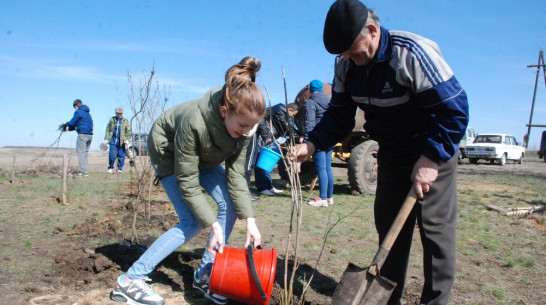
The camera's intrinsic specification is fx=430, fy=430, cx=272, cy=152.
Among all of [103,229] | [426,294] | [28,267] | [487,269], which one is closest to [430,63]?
[426,294]

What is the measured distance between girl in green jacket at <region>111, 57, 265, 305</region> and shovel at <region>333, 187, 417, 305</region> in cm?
59

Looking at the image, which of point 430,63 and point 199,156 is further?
point 199,156

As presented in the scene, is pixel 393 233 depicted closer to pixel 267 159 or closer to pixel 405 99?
pixel 405 99

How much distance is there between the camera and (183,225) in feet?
8.67

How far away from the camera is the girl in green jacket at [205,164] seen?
88.7 inches

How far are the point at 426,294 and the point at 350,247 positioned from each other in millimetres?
1658

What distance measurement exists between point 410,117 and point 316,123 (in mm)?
3651

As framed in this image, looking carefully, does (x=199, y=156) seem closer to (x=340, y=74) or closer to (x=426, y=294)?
(x=340, y=74)

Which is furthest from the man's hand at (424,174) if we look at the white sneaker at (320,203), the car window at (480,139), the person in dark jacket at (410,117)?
the car window at (480,139)

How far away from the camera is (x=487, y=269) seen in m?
3.35

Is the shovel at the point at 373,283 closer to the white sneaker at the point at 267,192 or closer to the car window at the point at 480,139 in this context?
the white sneaker at the point at 267,192

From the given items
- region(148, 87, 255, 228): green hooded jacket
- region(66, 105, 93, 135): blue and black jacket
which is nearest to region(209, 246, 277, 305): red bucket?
region(148, 87, 255, 228): green hooded jacket

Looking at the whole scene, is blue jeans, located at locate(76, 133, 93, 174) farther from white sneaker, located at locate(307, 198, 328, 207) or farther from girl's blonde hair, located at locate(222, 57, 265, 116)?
girl's blonde hair, located at locate(222, 57, 265, 116)

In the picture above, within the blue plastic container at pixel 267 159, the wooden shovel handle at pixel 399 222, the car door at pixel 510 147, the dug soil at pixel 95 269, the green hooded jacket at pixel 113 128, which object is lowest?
the dug soil at pixel 95 269
